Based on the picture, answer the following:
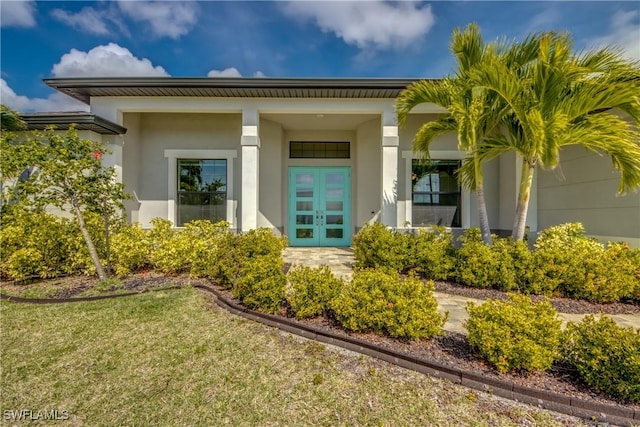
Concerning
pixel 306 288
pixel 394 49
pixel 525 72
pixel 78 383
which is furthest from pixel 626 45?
pixel 78 383

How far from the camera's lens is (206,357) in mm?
2918

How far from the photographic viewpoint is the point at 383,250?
5.87 m

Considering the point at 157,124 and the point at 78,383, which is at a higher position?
the point at 157,124

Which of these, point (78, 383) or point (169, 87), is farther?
point (169, 87)

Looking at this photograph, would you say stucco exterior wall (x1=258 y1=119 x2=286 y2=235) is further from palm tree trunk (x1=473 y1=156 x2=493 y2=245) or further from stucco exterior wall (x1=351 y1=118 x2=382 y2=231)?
palm tree trunk (x1=473 y1=156 x2=493 y2=245)

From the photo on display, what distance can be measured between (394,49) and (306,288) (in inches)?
328

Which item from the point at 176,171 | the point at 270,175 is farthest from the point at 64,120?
the point at 270,175

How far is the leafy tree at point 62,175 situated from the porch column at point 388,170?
5862 millimetres

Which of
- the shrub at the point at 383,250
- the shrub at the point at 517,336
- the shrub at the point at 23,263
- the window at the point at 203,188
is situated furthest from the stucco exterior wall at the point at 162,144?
the shrub at the point at 517,336

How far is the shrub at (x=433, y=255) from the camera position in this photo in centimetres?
545

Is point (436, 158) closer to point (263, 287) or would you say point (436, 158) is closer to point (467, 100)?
point (467, 100)

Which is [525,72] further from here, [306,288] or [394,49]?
[306,288]

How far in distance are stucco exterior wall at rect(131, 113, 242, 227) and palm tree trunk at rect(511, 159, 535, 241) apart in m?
7.13

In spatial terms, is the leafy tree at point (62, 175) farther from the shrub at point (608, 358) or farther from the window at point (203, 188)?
the shrub at point (608, 358)
